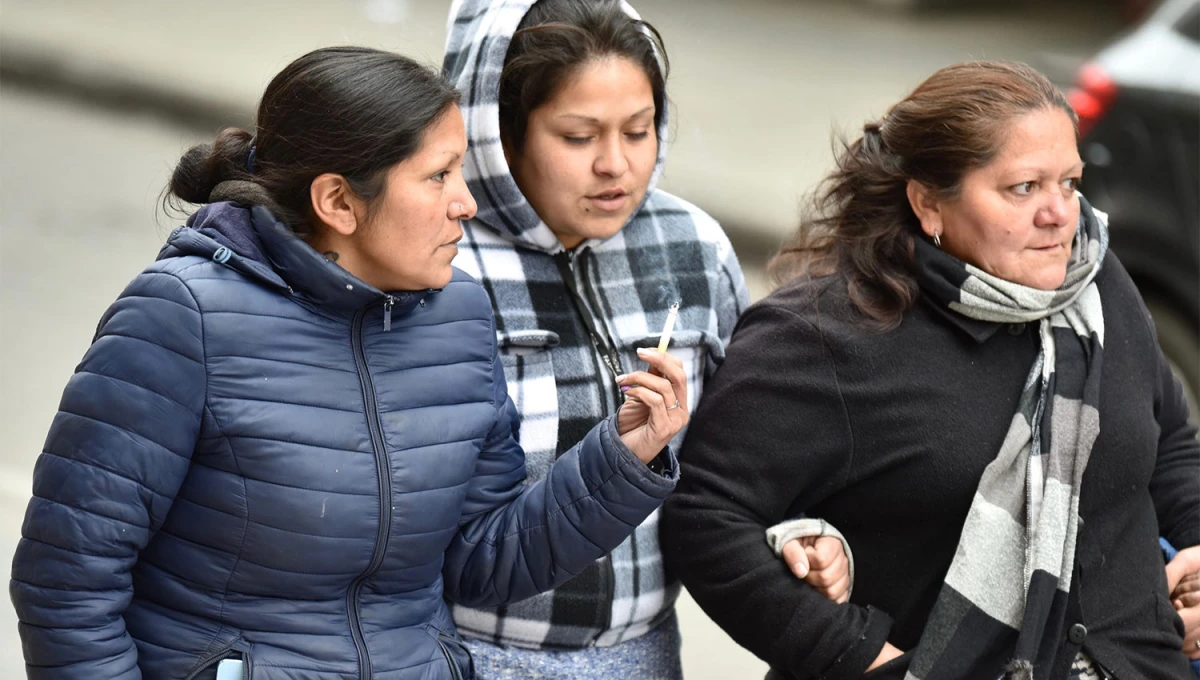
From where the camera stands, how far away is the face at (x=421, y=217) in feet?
6.98

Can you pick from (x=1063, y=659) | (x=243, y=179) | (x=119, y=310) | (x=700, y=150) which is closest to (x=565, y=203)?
(x=243, y=179)

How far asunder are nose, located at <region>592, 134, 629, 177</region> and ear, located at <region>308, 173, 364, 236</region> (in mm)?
509

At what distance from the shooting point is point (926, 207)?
2.65 m

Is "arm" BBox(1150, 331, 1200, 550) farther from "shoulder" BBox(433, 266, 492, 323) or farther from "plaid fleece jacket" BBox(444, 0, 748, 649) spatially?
"shoulder" BBox(433, 266, 492, 323)

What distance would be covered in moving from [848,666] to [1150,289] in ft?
9.91

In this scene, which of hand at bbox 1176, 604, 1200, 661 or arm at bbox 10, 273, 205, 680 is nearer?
arm at bbox 10, 273, 205, 680

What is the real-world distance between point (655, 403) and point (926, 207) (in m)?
0.76

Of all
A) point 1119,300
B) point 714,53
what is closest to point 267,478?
point 1119,300

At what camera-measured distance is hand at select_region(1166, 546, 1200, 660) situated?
2.70 meters

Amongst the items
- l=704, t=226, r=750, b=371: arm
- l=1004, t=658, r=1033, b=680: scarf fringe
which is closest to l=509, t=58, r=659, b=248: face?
l=704, t=226, r=750, b=371: arm

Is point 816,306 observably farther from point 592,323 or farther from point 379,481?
point 379,481

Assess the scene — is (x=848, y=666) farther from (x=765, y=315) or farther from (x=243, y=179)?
(x=243, y=179)

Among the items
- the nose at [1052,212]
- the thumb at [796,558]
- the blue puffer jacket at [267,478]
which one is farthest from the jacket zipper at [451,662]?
the nose at [1052,212]

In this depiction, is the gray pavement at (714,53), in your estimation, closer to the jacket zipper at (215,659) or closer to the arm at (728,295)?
the arm at (728,295)
